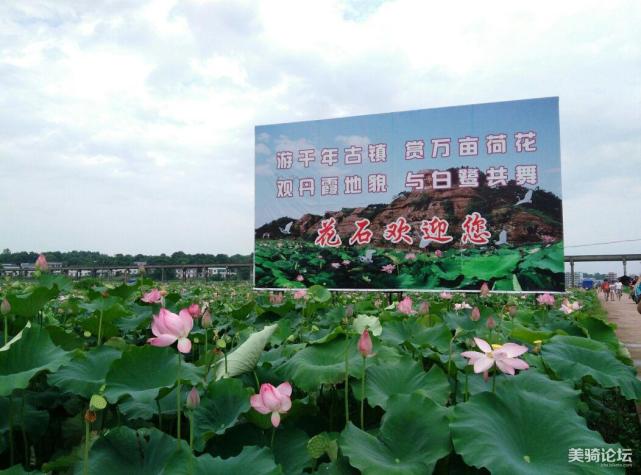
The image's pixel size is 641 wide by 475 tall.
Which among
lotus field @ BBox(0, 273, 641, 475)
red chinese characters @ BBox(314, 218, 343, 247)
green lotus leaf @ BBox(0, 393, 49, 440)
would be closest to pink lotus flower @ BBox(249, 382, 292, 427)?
lotus field @ BBox(0, 273, 641, 475)

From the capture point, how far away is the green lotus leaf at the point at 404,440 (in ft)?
2.52

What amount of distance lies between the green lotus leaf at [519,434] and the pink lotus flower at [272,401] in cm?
29

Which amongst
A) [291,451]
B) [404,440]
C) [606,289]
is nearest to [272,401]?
[291,451]

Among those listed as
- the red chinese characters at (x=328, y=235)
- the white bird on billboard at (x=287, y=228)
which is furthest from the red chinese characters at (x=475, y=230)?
the white bird on billboard at (x=287, y=228)

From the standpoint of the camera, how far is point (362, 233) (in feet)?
17.7

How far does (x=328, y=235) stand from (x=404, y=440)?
4.70 metres

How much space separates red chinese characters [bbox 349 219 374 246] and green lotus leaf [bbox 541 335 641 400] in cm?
393

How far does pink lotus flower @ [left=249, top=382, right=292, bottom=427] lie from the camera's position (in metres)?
0.80

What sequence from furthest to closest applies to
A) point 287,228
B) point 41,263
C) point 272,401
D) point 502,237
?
point 287,228 < point 502,237 < point 41,263 < point 272,401

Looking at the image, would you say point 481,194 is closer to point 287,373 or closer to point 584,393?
point 584,393

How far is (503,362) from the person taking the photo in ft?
3.14

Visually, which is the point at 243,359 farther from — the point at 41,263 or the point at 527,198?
the point at 527,198

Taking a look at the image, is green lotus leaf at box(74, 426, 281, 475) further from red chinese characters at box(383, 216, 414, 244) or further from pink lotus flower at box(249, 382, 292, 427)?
red chinese characters at box(383, 216, 414, 244)

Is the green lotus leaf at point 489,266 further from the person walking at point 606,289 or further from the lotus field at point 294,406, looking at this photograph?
the person walking at point 606,289
